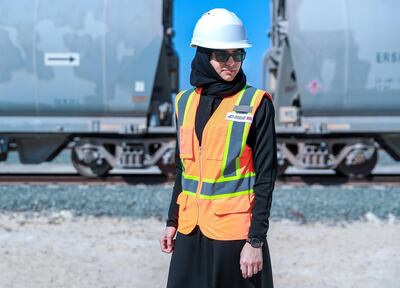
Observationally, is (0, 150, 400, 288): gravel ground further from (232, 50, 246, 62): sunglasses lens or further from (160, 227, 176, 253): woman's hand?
(232, 50, 246, 62): sunglasses lens

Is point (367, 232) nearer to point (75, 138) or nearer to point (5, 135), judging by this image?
point (75, 138)

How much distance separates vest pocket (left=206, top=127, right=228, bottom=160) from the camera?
8.02 ft

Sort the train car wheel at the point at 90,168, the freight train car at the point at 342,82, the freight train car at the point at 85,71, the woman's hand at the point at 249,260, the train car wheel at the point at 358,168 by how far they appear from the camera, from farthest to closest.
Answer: the train car wheel at the point at 90,168
the train car wheel at the point at 358,168
the freight train car at the point at 85,71
the freight train car at the point at 342,82
the woman's hand at the point at 249,260

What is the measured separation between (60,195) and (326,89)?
16.0 ft

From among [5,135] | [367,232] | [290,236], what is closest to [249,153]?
[290,236]

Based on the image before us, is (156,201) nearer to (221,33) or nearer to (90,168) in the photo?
(90,168)

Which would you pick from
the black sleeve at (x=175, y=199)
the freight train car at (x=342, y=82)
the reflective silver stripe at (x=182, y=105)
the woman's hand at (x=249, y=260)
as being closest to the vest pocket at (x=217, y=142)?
the reflective silver stripe at (x=182, y=105)

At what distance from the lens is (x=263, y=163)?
2443mm

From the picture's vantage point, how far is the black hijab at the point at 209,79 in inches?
96.6

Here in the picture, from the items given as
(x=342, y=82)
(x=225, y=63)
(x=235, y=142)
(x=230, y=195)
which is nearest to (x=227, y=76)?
(x=225, y=63)

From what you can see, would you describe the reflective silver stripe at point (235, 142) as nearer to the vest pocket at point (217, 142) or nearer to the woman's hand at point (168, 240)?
the vest pocket at point (217, 142)

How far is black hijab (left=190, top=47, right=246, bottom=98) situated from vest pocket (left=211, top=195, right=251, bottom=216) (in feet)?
1.58

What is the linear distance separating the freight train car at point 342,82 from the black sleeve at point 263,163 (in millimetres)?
7318

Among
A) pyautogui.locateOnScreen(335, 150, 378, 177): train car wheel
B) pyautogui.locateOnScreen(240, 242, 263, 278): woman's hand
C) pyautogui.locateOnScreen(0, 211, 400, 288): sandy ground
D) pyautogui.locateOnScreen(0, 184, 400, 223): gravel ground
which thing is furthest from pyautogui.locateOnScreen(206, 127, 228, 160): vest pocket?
pyautogui.locateOnScreen(335, 150, 378, 177): train car wheel
